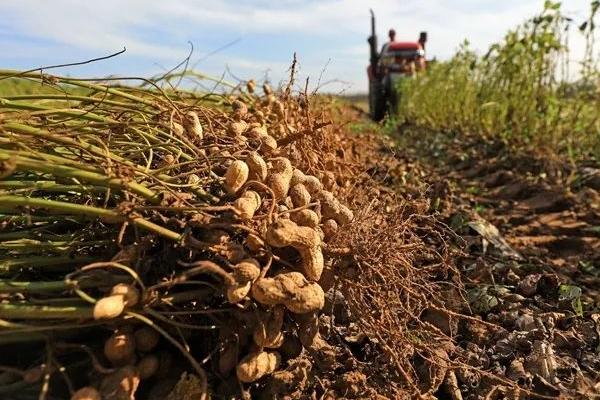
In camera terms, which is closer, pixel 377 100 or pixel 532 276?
pixel 532 276

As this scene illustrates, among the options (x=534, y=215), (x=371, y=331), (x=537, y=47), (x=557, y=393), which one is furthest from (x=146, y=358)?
(x=537, y=47)

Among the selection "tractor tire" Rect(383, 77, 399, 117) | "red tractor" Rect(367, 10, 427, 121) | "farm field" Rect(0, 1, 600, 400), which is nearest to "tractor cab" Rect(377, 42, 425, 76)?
"red tractor" Rect(367, 10, 427, 121)

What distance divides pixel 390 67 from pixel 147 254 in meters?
11.1

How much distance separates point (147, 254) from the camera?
1.36m

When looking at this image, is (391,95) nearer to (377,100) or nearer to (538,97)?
(377,100)

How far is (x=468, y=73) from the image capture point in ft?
25.9

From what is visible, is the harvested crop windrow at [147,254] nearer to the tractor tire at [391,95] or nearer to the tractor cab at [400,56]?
the tractor tire at [391,95]

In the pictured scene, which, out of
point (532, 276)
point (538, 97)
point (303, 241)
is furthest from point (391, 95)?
point (303, 241)

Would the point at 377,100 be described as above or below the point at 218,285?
below

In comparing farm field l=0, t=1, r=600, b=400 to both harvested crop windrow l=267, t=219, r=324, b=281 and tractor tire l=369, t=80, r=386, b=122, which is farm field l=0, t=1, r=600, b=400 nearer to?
harvested crop windrow l=267, t=219, r=324, b=281

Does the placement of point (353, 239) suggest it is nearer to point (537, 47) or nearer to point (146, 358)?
point (146, 358)

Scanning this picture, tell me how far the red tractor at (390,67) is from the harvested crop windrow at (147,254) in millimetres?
10395

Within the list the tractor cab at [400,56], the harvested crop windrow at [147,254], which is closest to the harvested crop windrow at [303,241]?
the harvested crop windrow at [147,254]

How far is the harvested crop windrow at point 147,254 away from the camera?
1.24 meters
